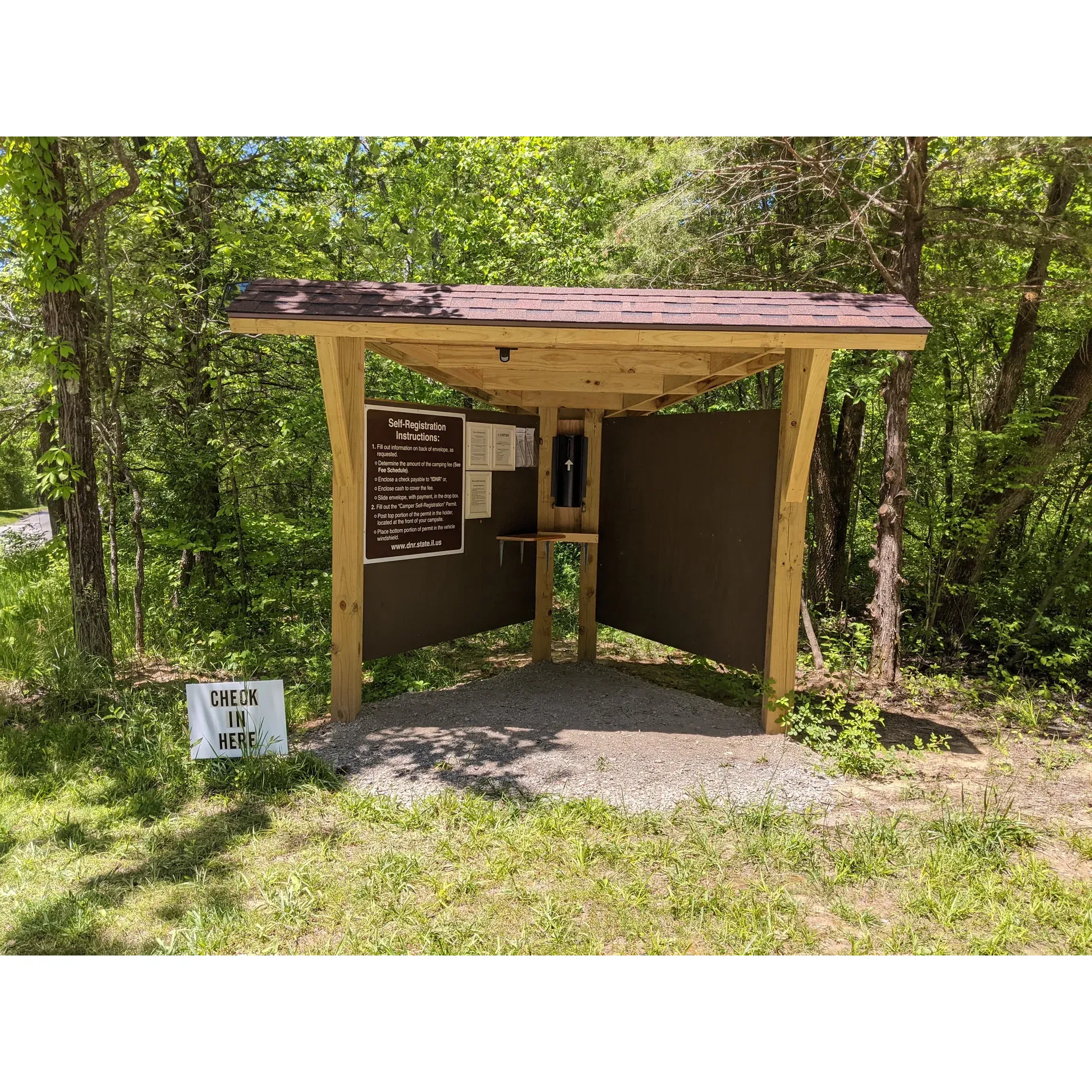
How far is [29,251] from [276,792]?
170 inches

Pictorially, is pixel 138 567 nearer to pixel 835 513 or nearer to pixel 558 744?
pixel 558 744

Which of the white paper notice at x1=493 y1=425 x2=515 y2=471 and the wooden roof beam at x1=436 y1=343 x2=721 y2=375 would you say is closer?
the wooden roof beam at x1=436 y1=343 x2=721 y2=375

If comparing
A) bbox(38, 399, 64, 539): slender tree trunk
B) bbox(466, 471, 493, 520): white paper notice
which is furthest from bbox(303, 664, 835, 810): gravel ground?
bbox(38, 399, 64, 539): slender tree trunk

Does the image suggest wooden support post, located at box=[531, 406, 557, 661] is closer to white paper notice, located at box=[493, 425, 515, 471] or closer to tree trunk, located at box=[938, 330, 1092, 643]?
white paper notice, located at box=[493, 425, 515, 471]

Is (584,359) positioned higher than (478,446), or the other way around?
(584,359)

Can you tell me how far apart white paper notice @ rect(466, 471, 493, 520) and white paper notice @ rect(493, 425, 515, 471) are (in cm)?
15

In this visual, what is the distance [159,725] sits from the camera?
4988mm

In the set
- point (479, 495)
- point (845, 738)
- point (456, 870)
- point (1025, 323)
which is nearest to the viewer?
point (456, 870)

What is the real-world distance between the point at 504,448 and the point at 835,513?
4916 mm

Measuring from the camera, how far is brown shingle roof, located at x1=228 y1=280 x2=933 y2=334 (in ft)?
14.4

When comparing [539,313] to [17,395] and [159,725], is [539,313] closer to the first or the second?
[159,725]

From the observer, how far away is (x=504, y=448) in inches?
259

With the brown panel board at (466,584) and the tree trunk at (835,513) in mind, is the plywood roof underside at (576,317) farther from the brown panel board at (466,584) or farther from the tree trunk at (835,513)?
the tree trunk at (835,513)

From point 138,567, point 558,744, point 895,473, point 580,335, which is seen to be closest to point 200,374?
point 138,567
